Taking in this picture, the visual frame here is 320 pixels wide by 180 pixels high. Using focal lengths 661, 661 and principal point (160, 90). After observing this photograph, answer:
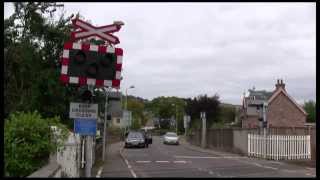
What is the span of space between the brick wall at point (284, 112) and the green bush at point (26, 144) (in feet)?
202

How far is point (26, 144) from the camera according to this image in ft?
38.7

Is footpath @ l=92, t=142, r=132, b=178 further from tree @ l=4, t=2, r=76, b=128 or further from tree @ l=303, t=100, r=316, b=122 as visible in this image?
tree @ l=303, t=100, r=316, b=122

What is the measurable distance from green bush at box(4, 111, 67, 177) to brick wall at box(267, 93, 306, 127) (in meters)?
61.4

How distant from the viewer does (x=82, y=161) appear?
70.8 feet

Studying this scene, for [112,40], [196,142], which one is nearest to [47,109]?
[112,40]

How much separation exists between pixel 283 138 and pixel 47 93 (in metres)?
16.2

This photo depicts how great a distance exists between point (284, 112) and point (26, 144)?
63887 millimetres

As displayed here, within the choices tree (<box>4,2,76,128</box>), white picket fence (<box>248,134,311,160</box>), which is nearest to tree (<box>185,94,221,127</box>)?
white picket fence (<box>248,134,311,160</box>)

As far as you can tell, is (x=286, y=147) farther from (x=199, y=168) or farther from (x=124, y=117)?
(x=124, y=117)

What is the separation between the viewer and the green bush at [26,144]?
37.1ft

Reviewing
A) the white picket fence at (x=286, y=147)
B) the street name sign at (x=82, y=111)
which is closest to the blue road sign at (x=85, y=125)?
the street name sign at (x=82, y=111)

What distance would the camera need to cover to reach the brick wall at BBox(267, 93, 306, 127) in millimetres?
72562

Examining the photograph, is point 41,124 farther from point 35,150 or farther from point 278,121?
point 278,121

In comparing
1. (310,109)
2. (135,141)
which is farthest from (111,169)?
(310,109)
